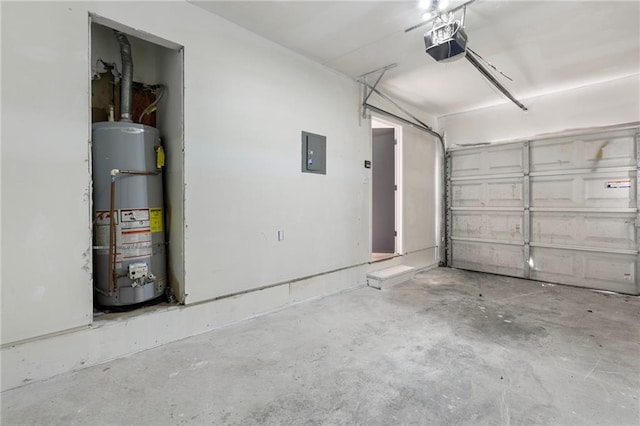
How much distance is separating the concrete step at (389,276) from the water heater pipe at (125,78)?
325 cm

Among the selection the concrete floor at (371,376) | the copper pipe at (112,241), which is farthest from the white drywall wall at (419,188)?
the copper pipe at (112,241)

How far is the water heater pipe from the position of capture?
2389 mm

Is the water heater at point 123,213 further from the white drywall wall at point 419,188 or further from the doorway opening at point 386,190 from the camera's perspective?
the white drywall wall at point 419,188

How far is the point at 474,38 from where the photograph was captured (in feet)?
9.68

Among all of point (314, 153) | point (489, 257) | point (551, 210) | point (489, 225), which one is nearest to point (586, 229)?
point (551, 210)

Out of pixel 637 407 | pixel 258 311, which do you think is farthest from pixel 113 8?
pixel 637 407

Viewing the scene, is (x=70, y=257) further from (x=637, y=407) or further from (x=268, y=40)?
(x=637, y=407)

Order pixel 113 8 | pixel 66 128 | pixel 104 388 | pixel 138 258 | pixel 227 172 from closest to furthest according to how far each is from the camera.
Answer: pixel 104 388
pixel 66 128
pixel 113 8
pixel 138 258
pixel 227 172

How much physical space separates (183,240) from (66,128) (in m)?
1.07

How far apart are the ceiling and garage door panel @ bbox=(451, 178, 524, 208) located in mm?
1462

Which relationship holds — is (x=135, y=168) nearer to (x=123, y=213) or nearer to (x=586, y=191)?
(x=123, y=213)

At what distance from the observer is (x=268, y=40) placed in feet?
9.74

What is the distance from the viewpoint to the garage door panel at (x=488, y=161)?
4.73 m

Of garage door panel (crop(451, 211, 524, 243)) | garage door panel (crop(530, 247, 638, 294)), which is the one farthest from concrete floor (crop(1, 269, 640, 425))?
garage door panel (crop(451, 211, 524, 243))
